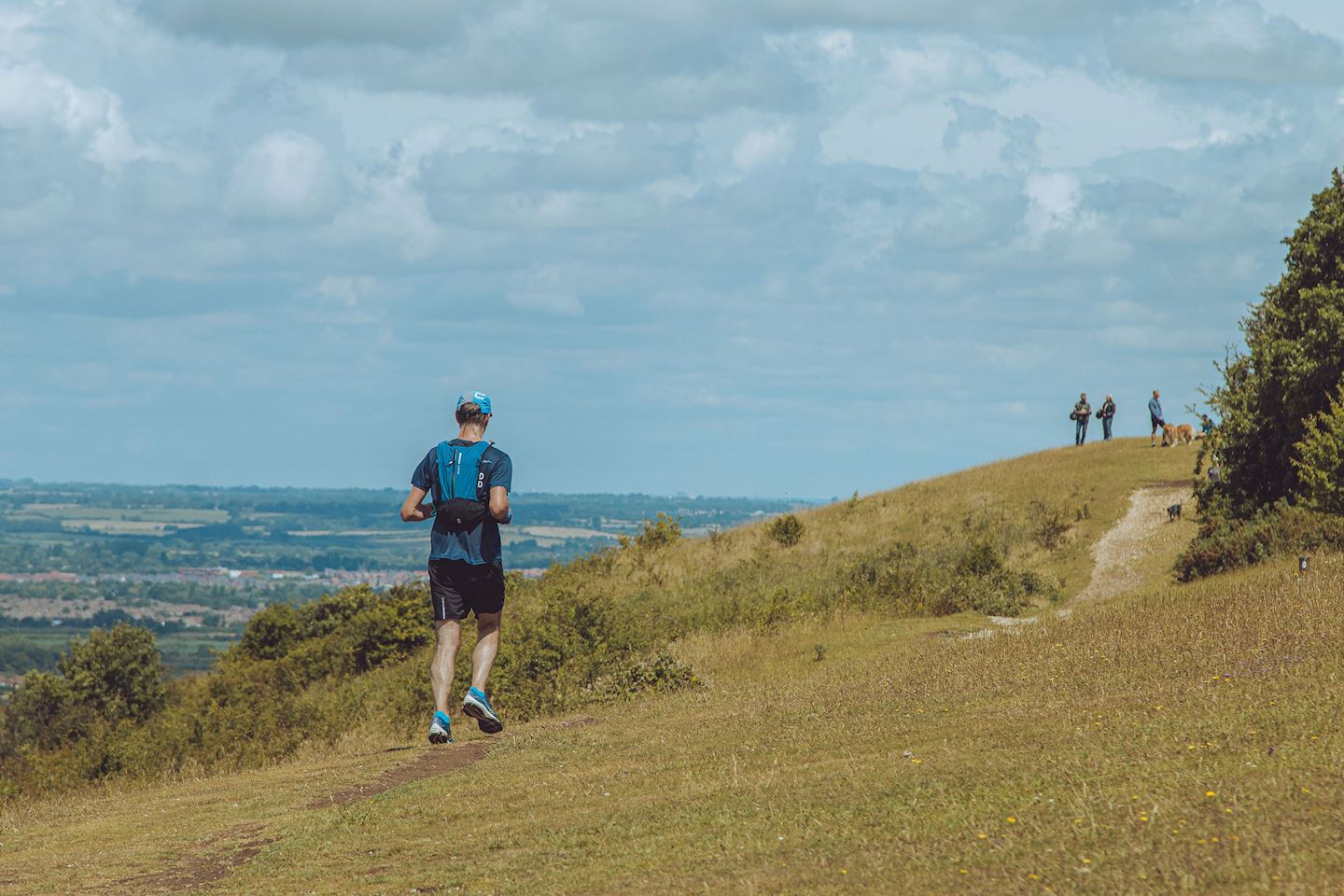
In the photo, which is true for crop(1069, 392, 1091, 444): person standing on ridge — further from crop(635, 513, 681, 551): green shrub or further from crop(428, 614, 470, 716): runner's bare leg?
crop(428, 614, 470, 716): runner's bare leg

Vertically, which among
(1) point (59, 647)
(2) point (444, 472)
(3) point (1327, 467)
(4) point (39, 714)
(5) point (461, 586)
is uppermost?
(3) point (1327, 467)

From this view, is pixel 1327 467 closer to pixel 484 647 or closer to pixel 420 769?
pixel 484 647

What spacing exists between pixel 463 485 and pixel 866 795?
4783mm

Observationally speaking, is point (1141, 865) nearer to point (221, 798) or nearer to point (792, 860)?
point (792, 860)

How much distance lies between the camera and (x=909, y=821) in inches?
297

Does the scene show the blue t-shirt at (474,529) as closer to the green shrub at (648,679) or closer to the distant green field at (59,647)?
the green shrub at (648,679)

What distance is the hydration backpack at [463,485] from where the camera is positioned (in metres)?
11.9

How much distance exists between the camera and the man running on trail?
11914 mm

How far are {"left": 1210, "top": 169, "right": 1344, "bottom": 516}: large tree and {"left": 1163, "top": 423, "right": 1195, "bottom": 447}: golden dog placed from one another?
1790 centimetres

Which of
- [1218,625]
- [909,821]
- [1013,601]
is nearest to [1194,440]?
[1013,601]

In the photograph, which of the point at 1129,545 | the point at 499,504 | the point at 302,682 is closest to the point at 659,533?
the point at 302,682

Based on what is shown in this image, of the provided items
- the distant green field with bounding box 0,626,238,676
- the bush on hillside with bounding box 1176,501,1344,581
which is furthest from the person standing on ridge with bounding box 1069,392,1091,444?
the distant green field with bounding box 0,626,238,676

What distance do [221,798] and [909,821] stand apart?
6173 mm

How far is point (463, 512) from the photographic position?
11.8m
